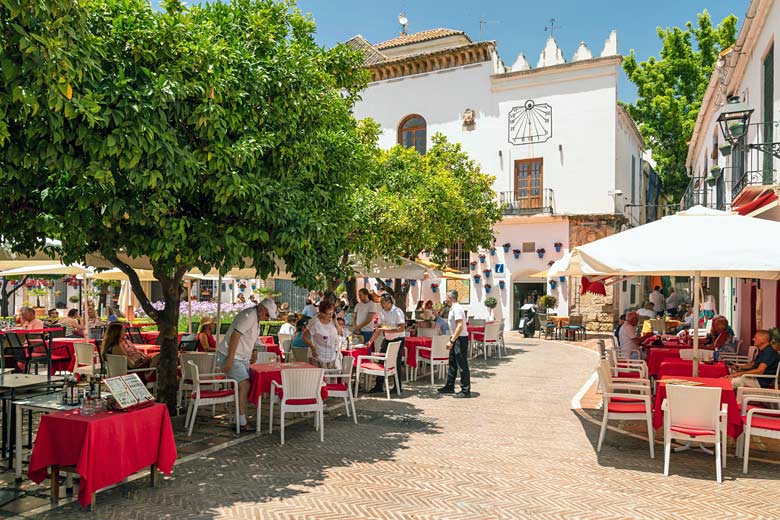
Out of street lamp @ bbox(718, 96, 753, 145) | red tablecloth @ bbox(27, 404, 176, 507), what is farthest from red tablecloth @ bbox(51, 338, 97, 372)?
street lamp @ bbox(718, 96, 753, 145)

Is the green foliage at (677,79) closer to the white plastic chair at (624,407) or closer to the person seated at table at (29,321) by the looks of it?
the white plastic chair at (624,407)

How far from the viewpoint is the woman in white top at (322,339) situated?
29.1 feet

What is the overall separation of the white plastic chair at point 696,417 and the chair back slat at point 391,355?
187 inches

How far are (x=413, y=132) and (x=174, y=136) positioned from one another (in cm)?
2402

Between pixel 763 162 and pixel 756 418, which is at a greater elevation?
pixel 763 162

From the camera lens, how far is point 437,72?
28.0m

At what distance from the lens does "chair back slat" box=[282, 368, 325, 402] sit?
7.27 m

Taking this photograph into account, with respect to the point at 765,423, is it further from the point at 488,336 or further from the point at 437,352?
the point at 488,336

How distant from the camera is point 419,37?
1216 inches

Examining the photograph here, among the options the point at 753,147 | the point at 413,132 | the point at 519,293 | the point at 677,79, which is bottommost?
the point at 519,293

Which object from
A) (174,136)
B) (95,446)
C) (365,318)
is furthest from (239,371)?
(365,318)

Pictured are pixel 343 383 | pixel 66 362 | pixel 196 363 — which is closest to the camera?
pixel 196 363

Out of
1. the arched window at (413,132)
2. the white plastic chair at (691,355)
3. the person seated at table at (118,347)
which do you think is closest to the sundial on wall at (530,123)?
the arched window at (413,132)

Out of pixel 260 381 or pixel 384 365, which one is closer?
pixel 260 381
